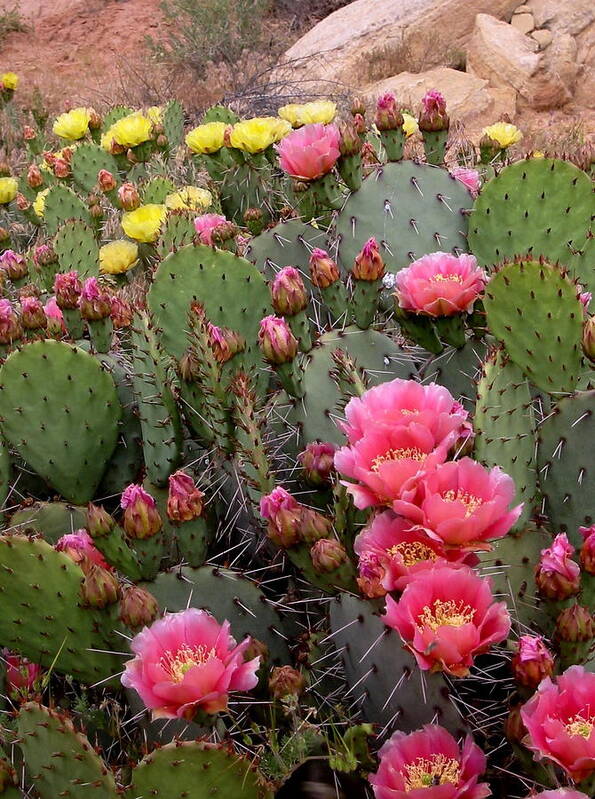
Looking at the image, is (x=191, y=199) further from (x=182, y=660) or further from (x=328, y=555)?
(x=182, y=660)

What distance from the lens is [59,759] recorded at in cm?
111

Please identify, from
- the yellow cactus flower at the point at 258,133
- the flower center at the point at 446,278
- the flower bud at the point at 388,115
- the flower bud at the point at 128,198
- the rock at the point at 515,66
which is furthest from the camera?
the rock at the point at 515,66

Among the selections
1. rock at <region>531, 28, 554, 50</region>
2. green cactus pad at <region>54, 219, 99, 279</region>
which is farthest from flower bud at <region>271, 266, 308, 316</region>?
rock at <region>531, 28, 554, 50</region>

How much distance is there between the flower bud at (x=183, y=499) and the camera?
4.19ft

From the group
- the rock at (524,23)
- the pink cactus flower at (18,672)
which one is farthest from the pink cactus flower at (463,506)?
the rock at (524,23)

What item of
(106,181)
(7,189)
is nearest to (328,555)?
(106,181)

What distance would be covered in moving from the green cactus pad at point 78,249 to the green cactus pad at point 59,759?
1995 millimetres

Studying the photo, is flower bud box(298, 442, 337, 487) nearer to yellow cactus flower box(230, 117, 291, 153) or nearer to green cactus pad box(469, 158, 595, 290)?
green cactus pad box(469, 158, 595, 290)

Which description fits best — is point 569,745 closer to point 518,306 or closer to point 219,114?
point 518,306

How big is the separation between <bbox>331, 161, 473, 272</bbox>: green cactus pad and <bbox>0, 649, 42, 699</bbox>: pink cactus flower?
1.14 meters

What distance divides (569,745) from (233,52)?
7.97 meters

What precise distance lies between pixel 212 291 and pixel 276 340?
0.46 meters

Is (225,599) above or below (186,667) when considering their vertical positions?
→ below

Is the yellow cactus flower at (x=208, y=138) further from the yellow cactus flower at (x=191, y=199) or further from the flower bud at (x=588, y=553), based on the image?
the flower bud at (x=588, y=553)
